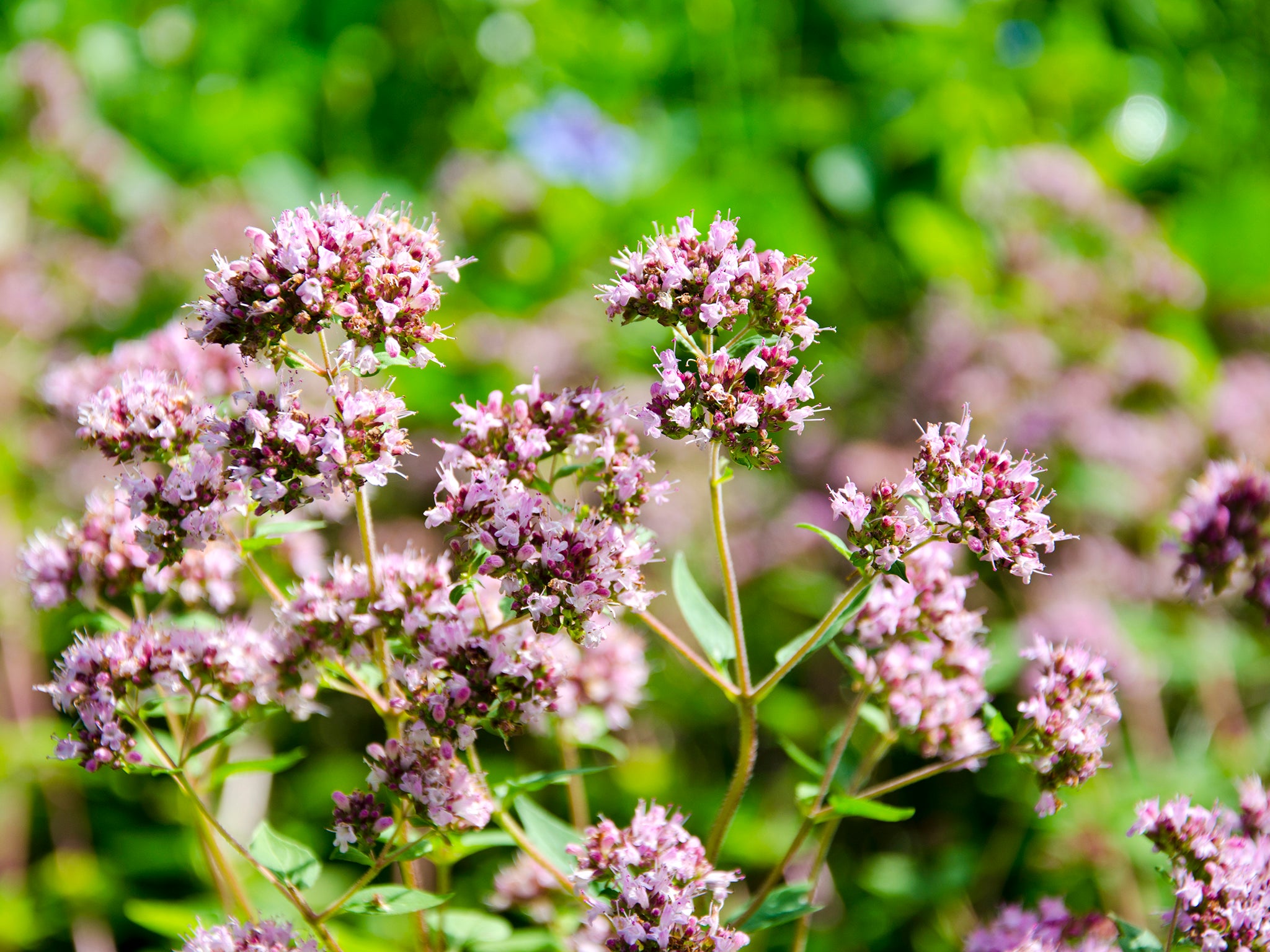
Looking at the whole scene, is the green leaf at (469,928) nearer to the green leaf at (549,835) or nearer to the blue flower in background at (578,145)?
the green leaf at (549,835)

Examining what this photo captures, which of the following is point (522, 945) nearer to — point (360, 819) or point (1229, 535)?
point (360, 819)

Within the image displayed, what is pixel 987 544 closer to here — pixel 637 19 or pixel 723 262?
pixel 723 262

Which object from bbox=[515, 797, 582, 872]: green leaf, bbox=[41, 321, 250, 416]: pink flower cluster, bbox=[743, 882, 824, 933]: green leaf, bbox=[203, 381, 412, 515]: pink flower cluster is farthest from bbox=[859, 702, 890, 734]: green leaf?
bbox=[41, 321, 250, 416]: pink flower cluster

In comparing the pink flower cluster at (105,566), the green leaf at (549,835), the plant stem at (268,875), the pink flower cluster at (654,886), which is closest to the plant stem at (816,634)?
the pink flower cluster at (654,886)

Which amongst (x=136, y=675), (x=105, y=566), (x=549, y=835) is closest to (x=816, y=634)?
(x=549, y=835)

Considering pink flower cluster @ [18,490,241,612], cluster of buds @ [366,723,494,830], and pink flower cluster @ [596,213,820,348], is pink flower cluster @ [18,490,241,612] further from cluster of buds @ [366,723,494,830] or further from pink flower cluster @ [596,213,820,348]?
pink flower cluster @ [596,213,820,348]

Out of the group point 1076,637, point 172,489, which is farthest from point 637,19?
point 172,489
